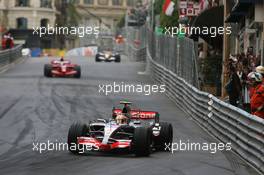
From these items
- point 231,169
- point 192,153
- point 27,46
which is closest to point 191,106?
point 192,153

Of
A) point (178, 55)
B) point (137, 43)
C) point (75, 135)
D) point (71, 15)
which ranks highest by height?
point (178, 55)

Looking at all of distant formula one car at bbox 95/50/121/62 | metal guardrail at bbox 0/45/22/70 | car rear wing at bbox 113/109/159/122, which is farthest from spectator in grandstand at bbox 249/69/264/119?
distant formula one car at bbox 95/50/121/62

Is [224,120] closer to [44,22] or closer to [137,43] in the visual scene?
[137,43]

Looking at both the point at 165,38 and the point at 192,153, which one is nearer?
the point at 192,153

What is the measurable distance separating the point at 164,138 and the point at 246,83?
5.54 meters

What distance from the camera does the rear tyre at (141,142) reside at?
595 inches

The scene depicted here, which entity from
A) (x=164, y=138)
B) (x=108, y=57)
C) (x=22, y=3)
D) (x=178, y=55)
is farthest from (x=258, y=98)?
(x=22, y=3)

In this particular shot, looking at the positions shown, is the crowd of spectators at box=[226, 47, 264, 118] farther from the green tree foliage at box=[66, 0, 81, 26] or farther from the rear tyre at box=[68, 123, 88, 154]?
the green tree foliage at box=[66, 0, 81, 26]

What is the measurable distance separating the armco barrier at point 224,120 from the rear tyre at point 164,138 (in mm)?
1229

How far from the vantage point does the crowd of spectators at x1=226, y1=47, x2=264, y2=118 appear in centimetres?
1559

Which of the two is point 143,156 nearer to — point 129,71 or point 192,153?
point 192,153

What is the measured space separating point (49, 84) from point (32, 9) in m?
59.5

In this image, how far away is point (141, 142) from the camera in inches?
595

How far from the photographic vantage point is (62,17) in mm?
97312
